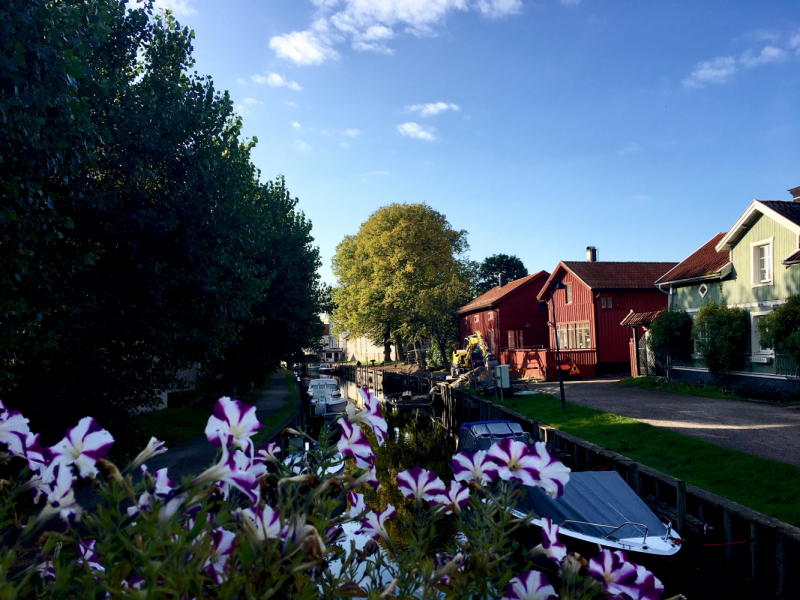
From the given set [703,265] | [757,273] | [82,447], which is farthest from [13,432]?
[703,265]

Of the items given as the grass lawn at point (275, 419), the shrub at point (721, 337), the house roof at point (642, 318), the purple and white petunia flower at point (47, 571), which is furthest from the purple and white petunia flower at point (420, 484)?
the house roof at point (642, 318)

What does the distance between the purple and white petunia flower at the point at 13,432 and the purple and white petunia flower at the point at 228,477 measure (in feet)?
2.72

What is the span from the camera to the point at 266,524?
1.43m

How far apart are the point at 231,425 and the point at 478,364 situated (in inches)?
1274

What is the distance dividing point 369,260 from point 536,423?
3119 centimetres

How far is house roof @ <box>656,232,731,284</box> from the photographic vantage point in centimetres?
2467

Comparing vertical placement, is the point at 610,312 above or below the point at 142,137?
below

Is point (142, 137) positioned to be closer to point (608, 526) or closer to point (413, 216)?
point (608, 526)

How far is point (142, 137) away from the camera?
477 inches

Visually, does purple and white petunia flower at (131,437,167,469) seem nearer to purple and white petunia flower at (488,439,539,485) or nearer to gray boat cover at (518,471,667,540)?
purple and white petunia flower at (488,439,539,485)

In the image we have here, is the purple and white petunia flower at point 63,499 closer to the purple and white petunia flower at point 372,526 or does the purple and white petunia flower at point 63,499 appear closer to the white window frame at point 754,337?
the purple and white petunia flower at point 372,526

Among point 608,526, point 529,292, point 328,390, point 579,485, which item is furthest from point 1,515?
point 529,292

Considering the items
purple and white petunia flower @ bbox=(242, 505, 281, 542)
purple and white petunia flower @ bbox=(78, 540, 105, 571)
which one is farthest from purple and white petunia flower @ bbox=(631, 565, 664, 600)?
purple and white petunia flower @ bbox=(78, 540, 105, 571)

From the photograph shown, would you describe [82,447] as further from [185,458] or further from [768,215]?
[768,215]
